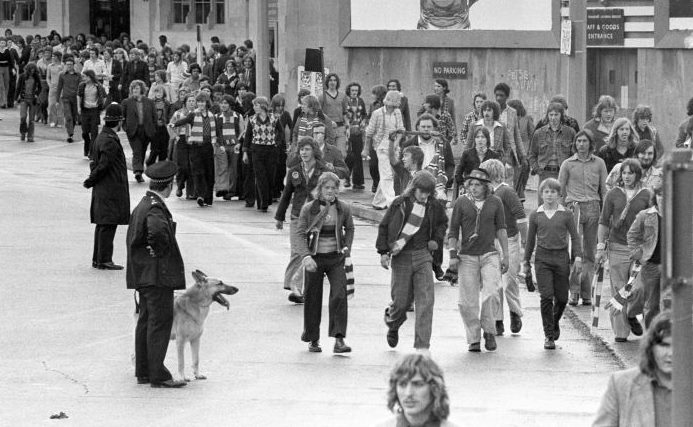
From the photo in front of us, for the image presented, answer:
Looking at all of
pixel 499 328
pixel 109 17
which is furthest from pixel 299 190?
pixel 109 17

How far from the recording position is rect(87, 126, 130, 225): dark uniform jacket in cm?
1745

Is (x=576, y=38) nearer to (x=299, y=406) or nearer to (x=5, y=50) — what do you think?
(x=299, y=406)

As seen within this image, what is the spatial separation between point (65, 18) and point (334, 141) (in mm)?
39161

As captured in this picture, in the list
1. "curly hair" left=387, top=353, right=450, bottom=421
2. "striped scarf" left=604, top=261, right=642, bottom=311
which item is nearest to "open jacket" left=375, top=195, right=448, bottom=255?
"striped scarf" left=604, top=261, right=642, bottom=311

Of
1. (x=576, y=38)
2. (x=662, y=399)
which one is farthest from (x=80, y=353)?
(x=576, y=38)

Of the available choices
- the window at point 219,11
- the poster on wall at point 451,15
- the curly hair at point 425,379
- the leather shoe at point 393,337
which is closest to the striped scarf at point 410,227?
the leather shoe at point 393,337

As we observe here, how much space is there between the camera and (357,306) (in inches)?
618

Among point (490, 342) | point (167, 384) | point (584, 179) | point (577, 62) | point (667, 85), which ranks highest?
point (577, 62)

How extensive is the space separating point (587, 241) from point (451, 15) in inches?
474

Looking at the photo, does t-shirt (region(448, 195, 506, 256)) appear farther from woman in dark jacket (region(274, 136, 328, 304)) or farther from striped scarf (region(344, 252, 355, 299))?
woman in dark jacket (region(274, 136, 328, 304))

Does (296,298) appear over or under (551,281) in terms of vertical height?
under

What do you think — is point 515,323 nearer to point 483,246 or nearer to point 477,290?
point 477,290

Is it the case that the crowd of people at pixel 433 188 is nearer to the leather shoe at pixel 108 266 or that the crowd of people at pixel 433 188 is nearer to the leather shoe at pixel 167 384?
the leather shoe at pixel 108 266

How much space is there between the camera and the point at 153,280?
12.0m
